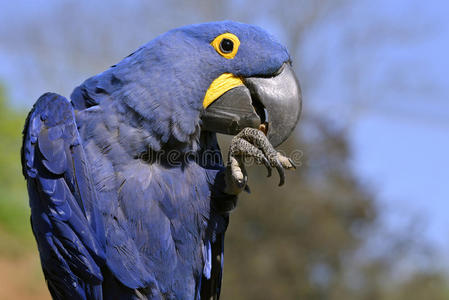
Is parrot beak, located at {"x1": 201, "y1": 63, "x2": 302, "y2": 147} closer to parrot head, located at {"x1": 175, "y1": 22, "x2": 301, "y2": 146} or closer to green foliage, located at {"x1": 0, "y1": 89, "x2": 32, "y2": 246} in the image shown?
parrot head, located at {"x1": 175, "y1": 22, "x2": 301, "y2": 146}

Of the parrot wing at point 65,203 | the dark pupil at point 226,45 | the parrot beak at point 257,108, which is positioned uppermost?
the dark pupil at point 226,45

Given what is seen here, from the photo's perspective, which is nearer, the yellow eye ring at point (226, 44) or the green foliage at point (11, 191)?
the yellow eye ring at point (226, 44)

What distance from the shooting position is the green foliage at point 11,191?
8719mm

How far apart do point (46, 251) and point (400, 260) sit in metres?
8.01

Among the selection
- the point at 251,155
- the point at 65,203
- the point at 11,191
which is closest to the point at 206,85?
the point at 251,155

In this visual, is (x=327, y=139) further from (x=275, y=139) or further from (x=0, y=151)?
(x=275, y=139)

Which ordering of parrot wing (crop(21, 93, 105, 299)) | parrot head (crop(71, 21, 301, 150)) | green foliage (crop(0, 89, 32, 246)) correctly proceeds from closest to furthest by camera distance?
parrot wing (crop(21, 93, 105, 299)) → parrot head (crop(71, 21, 301, 150)) → green foliage (crop(0, 89, 32, 246))

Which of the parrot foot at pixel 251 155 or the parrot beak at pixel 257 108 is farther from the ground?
the parrot beak at pixel 257 108

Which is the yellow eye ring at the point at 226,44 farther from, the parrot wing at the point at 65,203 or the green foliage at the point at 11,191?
the green foliage at the point at 11,191

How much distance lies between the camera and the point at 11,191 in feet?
28.5

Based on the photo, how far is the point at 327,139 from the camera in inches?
351

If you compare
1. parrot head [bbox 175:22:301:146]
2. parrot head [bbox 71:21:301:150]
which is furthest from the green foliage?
parrot head [bbox 175:22:301:146]

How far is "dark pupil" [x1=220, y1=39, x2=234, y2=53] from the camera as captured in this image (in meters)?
2.10

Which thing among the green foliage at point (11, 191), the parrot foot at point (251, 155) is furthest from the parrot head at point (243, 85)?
the green foliage at point (11, 191)
